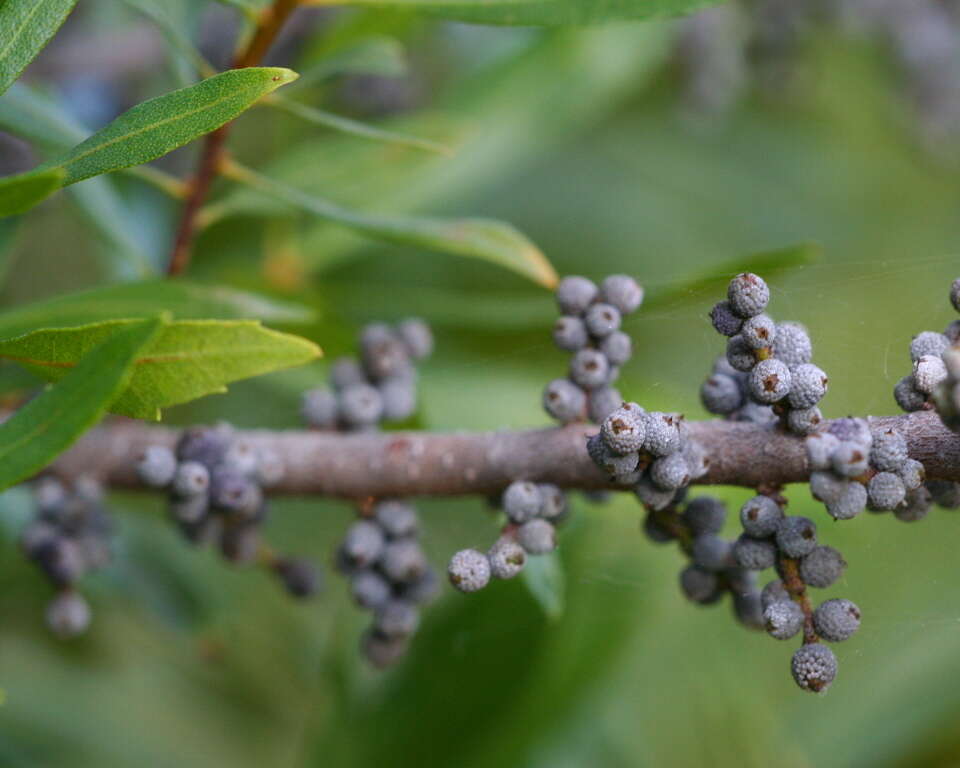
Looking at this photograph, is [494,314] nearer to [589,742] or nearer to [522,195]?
[589,742]

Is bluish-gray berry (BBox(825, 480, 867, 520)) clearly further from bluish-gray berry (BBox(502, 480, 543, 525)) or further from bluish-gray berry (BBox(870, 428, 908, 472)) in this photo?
bluish-gray berry (BBox(502, 480, 543, 525))

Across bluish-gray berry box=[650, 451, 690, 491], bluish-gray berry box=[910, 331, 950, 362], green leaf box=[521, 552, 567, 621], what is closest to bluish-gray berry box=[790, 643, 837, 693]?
bluish-gray berry box=[650, 451, 690, 491]

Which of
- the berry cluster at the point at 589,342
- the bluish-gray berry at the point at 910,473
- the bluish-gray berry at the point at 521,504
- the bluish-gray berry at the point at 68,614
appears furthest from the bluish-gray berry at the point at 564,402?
the bluish-gray berry at the point at 68,614

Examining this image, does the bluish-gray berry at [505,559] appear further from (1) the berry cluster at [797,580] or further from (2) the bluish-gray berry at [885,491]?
(2) the bluish-gray berry at [885,491]

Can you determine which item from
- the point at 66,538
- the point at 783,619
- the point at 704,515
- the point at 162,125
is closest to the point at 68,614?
the point at 66,538

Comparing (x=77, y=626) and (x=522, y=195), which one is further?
(x=522, y=195)

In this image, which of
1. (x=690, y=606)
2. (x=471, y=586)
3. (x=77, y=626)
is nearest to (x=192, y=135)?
(x=471, y=586)
